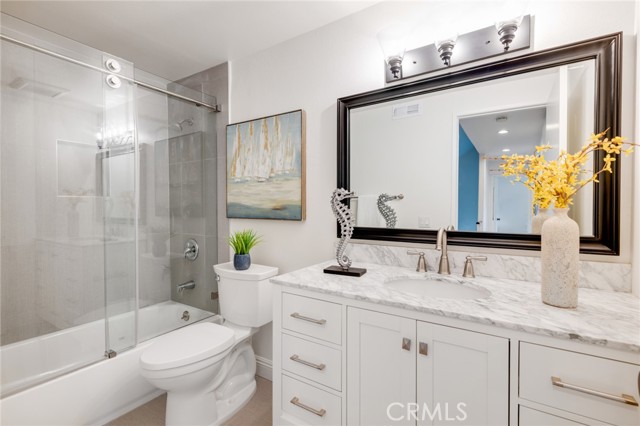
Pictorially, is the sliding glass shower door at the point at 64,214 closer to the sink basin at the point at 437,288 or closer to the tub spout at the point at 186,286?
the tub spout at the point at 186,286

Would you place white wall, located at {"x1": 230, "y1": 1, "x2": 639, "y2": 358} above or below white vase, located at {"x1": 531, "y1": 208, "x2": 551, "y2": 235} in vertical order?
above

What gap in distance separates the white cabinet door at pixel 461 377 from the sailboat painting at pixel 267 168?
119 centimetres

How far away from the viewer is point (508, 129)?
1.34m

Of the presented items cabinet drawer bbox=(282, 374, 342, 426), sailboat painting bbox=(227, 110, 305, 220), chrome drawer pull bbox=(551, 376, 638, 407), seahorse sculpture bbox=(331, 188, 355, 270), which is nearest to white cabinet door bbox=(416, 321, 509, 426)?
chrome drawer pull bbox=(551, 376, 638, 407)

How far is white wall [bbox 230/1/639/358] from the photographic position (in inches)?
45.4

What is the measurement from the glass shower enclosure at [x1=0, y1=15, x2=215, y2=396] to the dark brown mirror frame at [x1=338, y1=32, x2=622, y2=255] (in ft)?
5.55

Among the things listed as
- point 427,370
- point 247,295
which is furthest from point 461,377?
point 247,295

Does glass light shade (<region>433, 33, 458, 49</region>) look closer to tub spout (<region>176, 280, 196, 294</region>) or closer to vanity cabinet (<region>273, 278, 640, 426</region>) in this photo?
vanity cabinet (<region>273, 278, 640, 426</region>)

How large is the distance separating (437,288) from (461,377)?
1.57 ft

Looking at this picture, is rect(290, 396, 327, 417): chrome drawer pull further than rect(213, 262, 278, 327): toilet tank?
No

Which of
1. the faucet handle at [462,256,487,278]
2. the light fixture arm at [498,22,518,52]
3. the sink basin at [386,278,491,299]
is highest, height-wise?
the light fixture arm at [498,22,518,52]

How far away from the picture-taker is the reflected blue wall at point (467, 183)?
1419 millimetres

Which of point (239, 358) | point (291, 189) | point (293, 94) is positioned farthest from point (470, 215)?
point (239, 358)

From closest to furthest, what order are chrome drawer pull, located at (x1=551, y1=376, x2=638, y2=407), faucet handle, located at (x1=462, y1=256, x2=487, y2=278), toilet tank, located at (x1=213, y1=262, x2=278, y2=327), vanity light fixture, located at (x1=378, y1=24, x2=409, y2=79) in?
chrome drawer pull, located at (x1=551, y1=376, x2=638, y2=407)
faucet handle, located at (x1=462, y1=256, x2=487, y2=278)
vanity light fixture, located at (x1=378, y1=24, x2=409, y2=79)
toilet tank, located at (x1=213, y1=262, x2=278, y2=327)
